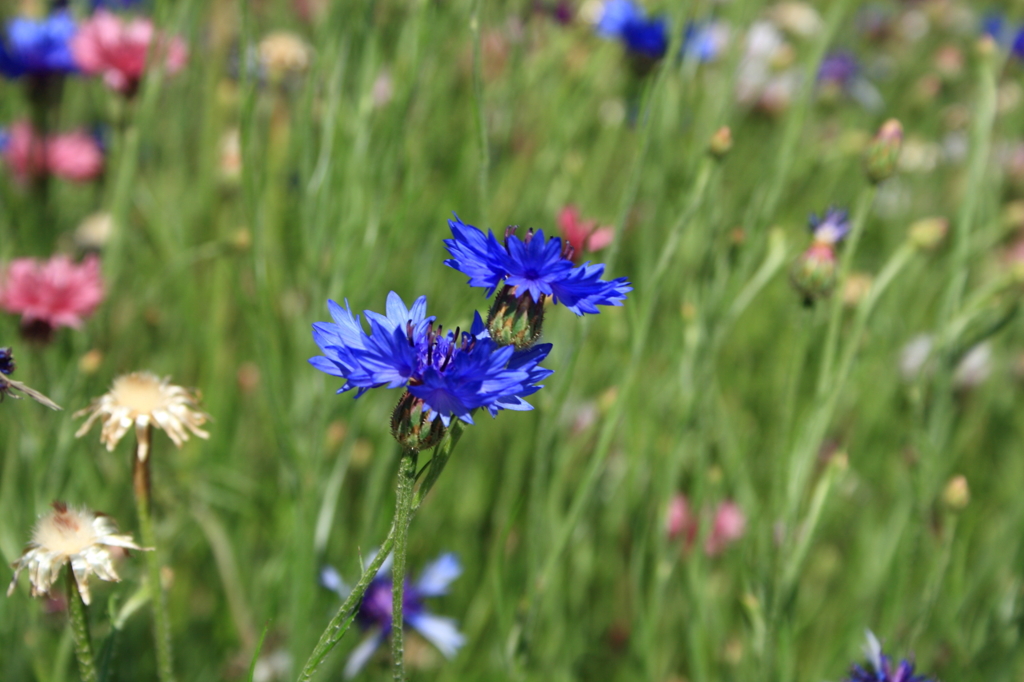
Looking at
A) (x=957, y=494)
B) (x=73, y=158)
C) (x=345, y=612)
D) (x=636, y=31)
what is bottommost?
(x=345, y=612)

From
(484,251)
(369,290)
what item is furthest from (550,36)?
(484,251)

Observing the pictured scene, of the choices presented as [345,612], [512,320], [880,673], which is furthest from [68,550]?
[880,673]

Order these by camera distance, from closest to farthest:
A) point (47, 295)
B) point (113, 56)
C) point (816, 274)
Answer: point (816, 274)
point (47, 295)
point (113, 56)

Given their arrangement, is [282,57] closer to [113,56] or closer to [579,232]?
[113,56]

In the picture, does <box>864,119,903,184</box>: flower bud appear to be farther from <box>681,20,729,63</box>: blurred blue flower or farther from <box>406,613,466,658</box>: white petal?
<box>406,613,466,658</box>: white petal

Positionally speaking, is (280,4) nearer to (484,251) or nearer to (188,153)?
(188,153)

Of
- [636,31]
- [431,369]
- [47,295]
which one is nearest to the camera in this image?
[431,369]

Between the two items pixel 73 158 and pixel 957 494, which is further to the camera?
pixel 73 158
